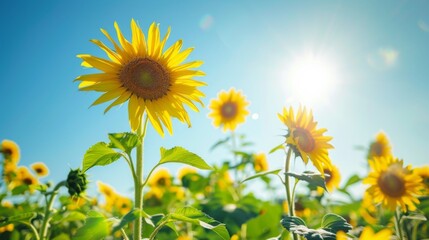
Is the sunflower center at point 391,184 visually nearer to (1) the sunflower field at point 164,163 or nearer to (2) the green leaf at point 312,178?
Answer: (1) the sunflower field at point 164,163

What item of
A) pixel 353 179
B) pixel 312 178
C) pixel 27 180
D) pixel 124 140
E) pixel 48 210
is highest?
pixel 27 180

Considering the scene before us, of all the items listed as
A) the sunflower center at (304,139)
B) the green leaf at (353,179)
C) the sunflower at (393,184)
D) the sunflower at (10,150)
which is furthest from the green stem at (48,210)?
the sunflower at (10,150)

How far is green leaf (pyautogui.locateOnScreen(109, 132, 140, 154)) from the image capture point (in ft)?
6.41

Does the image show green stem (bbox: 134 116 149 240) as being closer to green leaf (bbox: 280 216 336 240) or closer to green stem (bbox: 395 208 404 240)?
green leaf (bbox: 280 216 336 240)

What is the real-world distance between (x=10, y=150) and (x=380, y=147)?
9.13 m

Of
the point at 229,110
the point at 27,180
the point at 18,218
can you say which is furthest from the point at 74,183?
the point at 229,110

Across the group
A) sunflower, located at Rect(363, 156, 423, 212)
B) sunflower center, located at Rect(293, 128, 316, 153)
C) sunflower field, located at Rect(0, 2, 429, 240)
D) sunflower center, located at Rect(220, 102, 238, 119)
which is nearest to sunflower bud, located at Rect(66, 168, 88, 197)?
sunflower field, located at Rect(0, 2, 429, 240)

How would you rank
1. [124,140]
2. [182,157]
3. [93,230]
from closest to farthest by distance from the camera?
[93,230], [124,140], [182,157]

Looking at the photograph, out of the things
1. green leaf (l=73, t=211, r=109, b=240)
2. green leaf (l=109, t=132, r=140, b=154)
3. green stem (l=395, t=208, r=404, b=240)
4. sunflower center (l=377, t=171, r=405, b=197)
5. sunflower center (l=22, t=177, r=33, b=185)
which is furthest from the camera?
sunflower center (l=22, t=177, r=33, b=185)

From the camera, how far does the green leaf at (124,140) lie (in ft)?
6.41

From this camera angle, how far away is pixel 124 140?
1.96 metres

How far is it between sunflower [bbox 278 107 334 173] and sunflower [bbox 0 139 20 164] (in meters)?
7.56

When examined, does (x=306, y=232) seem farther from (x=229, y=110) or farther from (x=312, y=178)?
(x=229, y=110)

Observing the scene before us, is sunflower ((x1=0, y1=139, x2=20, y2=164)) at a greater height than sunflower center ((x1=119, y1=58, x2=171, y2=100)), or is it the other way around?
sunflower ((x1=0, y1=139, x2=20, y2=164))
